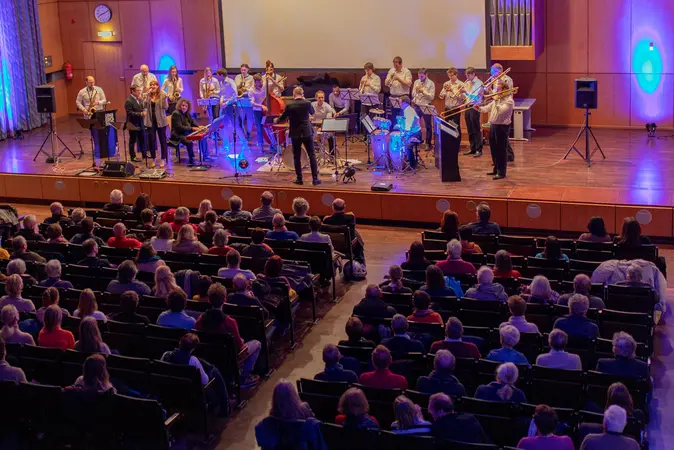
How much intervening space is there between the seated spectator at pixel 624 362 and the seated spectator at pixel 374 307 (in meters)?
1.90

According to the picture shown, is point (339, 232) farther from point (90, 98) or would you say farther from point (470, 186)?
point (90, 98)

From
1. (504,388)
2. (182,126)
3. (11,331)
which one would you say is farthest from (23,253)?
(182,126)

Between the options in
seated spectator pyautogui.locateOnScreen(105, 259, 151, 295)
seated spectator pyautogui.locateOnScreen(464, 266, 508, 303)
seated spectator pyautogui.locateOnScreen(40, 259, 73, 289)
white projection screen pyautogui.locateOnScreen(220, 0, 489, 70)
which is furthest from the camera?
white projection screen pyautogui.locateOnScreen(220, 0, 489, 70)

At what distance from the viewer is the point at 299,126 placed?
13.6 meters

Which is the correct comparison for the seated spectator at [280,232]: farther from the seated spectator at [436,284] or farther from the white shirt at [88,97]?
the white shirt at [88,97]

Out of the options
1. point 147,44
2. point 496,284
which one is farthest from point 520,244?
point 147,44

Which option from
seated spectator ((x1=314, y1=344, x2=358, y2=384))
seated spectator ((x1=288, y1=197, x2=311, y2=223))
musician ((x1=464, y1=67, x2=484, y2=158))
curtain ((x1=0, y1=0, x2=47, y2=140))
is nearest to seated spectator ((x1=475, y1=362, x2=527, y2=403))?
seated spectator ((x1=314, y1=344, x2=358, y2=384))

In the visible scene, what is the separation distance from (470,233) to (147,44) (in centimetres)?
1293

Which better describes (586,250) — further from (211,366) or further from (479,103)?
(479,103)

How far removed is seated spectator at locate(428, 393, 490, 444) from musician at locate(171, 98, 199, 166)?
10455 millimetres

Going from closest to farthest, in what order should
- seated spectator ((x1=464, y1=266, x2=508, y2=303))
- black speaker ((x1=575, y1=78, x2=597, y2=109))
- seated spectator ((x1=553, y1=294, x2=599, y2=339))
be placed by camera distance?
seated spectator ((x1=553, y1=294, x2=599, y2=339)) → seated spectator ((x1=464, y1=266, x2=508, y2=303)) → black speaker ((x1=575, y1=78, x2=597, y2=109))

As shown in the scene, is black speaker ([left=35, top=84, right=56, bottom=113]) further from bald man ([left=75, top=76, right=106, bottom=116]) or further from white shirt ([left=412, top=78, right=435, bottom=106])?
white shirt ([left=412, top=78, right=435, bottom=106])

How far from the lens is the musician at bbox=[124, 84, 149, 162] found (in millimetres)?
15742

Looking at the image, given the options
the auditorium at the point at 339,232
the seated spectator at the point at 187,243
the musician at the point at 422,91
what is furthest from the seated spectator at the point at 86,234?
the musician at the point at 422,91
